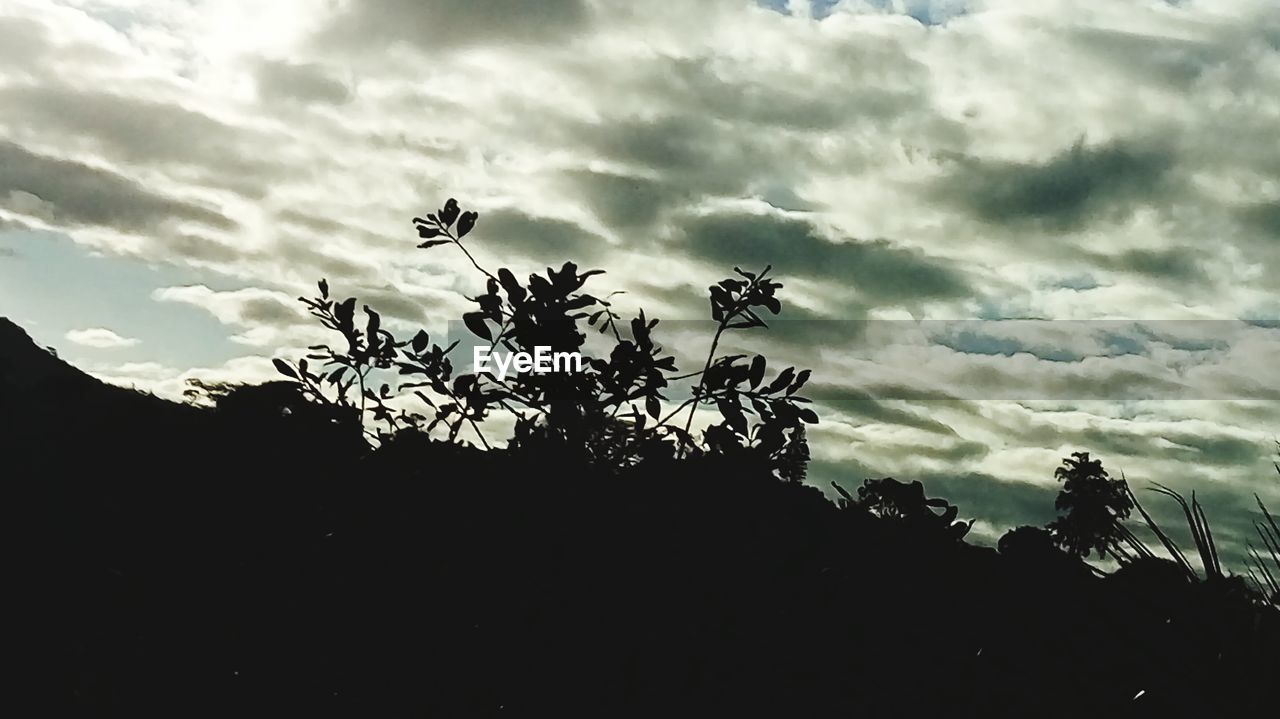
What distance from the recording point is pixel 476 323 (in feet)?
17.7

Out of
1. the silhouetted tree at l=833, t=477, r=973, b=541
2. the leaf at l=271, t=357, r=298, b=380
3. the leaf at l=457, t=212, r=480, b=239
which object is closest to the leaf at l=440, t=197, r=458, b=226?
the leaf at l=457, t=212, r=480, b=239

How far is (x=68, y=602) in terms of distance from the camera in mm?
4219

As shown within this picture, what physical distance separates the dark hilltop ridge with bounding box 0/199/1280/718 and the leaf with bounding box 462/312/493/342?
0.60 m

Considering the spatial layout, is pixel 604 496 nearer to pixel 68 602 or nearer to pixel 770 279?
pixel 770 279

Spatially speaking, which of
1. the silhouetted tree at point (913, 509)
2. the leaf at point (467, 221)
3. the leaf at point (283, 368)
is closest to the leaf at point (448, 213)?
the leaf at point (467, 221)

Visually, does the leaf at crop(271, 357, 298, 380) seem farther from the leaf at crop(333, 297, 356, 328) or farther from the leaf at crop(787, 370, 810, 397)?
the leaf at crop(787, 370, 810, 397)

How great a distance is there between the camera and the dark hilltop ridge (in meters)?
3.76

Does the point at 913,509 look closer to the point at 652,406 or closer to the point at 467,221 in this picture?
the point at 652,406

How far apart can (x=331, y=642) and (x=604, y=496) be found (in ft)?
3.71

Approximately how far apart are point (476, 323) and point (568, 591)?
182cm

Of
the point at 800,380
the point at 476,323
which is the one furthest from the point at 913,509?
the point at 476,323

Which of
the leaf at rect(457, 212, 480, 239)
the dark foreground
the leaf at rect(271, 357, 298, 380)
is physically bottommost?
the dark foreground

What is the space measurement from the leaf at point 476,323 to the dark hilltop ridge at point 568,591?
60 centimetres

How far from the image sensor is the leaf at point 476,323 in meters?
5.37
